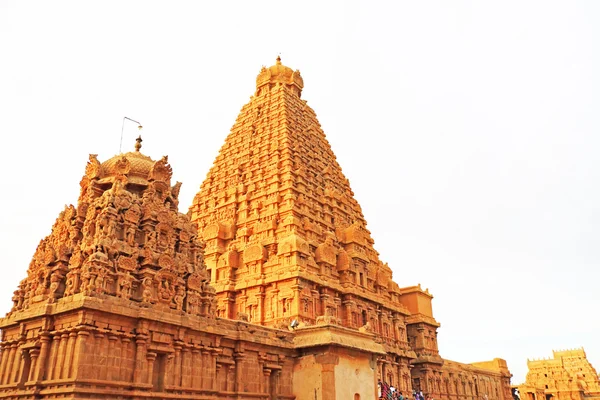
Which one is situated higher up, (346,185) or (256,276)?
(346,185)

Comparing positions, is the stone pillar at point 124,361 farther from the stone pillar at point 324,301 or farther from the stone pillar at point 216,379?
the stone pillar at point 324,301

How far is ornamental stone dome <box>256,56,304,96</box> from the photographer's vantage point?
48.0m

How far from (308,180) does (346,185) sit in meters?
6.33

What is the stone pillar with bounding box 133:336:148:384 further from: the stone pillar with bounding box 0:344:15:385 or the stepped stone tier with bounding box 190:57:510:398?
the stepped stone tier with bounding box 190:57:510:398

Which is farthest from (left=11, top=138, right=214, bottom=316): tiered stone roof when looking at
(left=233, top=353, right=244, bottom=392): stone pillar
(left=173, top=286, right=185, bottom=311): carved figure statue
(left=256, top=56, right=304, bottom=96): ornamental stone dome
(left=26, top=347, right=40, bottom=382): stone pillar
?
(left=256, top=56, right=304, bottom=96): ornamental stone dome

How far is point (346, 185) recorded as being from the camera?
144 feet

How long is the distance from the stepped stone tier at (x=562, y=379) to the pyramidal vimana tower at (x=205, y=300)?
37.4 metres

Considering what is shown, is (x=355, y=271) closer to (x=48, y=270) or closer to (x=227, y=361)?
(x=227, y=361)

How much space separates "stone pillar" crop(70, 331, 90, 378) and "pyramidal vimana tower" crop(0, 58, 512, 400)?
0.18 feet

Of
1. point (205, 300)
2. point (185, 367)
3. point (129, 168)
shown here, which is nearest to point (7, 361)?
point (185, 367)

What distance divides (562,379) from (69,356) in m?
72.4

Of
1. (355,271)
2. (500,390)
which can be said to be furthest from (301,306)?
(500,390)

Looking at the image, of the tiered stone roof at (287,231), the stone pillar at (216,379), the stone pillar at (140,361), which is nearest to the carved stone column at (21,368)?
the stone pillar at (140,361)

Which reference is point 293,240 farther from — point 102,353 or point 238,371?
point 102,353
